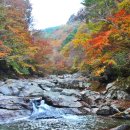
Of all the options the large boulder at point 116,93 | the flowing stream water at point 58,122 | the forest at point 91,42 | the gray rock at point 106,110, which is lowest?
the flowing stream water at point 58,122

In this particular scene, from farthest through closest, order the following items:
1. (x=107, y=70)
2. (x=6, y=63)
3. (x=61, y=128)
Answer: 1. (x=6, y=63)
2. (x=107, y=70)
3. (x=61, y=128)

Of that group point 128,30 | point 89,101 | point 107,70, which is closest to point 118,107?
point 89,101

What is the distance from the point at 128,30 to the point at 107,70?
889 cm

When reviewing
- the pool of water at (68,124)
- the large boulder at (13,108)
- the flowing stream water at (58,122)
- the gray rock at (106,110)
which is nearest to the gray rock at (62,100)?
the flowing stream water at (58,122)

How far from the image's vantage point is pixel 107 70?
27391 mm

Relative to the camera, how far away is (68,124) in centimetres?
1691

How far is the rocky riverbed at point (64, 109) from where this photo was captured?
17.1m

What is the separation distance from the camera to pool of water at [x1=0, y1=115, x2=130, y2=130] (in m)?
16.0

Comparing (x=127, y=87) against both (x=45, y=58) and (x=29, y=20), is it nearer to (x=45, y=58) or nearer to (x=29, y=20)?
(x=45, y=58)

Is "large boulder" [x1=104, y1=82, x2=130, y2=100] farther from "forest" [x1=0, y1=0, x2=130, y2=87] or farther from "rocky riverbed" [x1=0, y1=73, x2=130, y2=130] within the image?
"forest" [x1=0, y1=0, x2=130, y2=87]

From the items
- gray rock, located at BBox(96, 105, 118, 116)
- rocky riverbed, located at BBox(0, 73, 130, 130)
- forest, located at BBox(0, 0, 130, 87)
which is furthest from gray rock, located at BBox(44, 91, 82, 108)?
forest, located at BBox(0, 0, 130, 87)

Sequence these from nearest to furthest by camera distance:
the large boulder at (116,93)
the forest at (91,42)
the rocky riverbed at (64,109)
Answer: the rocky riverbed at (64,109), the forest at (91,42), the large boulder at (116,93)

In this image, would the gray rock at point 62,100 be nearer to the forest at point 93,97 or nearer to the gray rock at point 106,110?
the forest at point 93,97

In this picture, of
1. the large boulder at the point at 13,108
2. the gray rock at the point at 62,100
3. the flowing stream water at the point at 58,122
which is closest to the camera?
the flowing stream water at the point at 58,122
